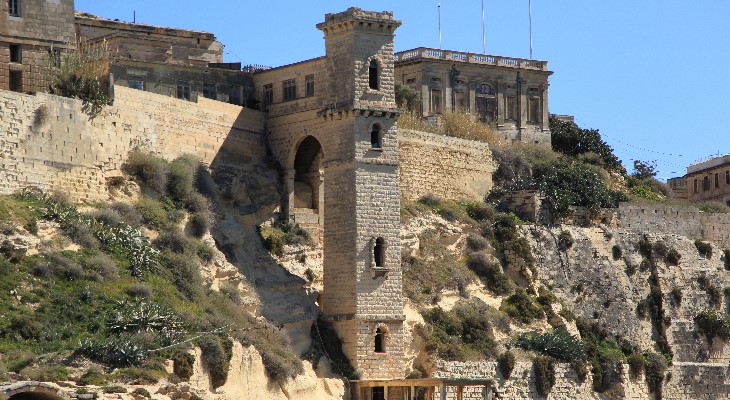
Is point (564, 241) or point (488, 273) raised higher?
point (564, 241)

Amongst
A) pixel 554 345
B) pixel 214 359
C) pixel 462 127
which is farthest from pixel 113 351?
pixel 462 127

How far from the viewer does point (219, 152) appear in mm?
57312

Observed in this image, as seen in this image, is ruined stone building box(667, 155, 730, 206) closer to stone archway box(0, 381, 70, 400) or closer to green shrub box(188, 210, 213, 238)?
green shrub box(188, 210, 213, 238)

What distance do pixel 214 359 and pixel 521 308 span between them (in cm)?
1511

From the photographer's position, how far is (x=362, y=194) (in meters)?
54.9

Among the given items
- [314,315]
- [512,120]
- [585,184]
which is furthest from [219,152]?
[512,120]

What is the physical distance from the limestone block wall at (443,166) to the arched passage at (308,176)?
4263 mm

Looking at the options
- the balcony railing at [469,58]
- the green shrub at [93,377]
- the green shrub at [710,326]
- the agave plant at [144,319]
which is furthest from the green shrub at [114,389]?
the balcony railing at [469,58]

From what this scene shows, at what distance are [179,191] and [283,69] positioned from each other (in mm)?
6357

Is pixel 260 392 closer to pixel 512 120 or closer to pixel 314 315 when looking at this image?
pixel 314 315

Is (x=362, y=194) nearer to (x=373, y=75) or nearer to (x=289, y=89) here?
(x=373, y=75)

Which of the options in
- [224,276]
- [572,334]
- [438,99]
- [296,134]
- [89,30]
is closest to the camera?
[224,276]

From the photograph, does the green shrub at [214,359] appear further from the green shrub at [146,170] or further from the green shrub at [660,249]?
the green shrub at [660,249]

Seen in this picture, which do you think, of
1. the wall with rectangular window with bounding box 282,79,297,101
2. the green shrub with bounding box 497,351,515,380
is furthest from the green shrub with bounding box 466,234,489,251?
the wall with rectangular window with bounding box 282,79,297,101
